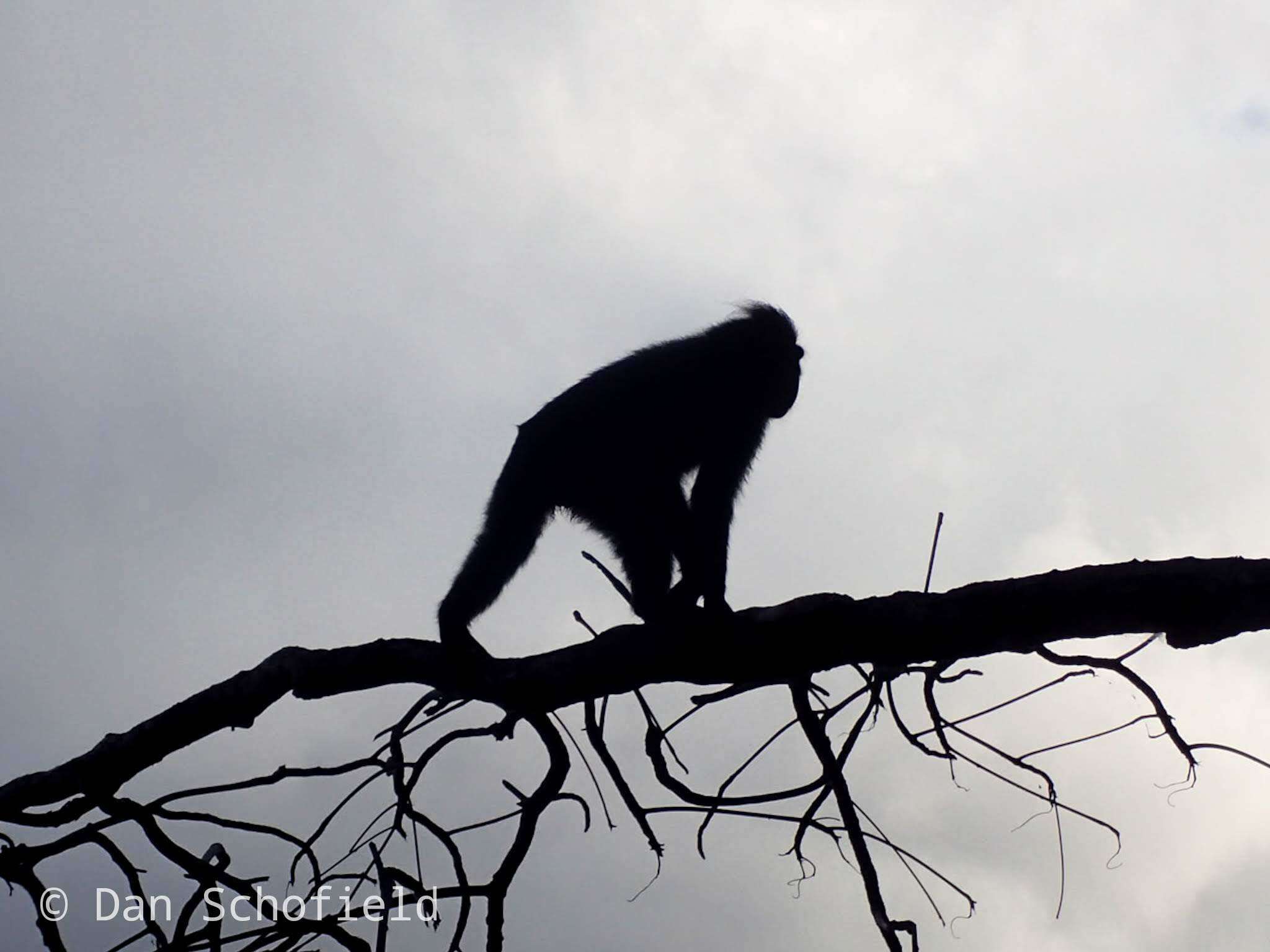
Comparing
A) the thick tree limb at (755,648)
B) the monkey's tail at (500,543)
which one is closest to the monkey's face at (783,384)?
the monkey's tail at (500,543)

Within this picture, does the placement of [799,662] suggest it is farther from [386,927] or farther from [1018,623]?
[386,927]

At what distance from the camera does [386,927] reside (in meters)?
3.31

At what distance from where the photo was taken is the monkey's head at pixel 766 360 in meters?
7.23

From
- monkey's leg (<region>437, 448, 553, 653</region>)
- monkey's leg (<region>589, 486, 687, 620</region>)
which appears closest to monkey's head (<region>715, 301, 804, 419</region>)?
monkey's leg (<region>589, 486, 687, 620</region>)

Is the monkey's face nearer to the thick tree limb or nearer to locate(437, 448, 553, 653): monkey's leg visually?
locate(437, 448, 553, 653): monkey's leg

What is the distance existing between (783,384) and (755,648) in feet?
12.7

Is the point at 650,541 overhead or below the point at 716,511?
below

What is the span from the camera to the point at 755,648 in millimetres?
3723

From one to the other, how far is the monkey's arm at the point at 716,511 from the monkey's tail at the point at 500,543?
98 cm

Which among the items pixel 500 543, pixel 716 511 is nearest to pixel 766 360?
pixel 716 511

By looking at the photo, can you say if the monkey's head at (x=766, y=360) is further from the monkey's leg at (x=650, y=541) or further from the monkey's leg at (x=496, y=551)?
the monkey's leg at (x=496, y=551)

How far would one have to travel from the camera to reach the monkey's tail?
5.82 meters

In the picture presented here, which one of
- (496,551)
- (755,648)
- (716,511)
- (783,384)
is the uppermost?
(783,384)

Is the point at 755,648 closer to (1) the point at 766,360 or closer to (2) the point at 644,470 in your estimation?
(2) the point at 644,470
